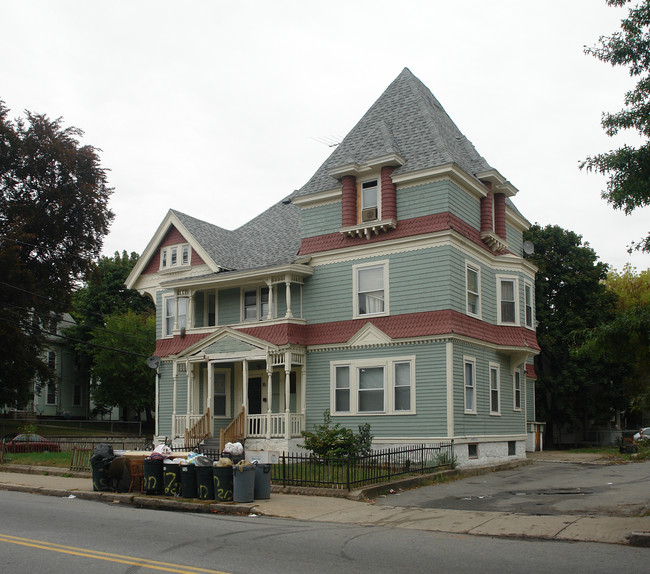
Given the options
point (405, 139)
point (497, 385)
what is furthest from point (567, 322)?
point (405, 139)

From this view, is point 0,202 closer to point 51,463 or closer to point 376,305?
point 51,463

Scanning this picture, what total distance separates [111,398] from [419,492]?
4153 centimetres

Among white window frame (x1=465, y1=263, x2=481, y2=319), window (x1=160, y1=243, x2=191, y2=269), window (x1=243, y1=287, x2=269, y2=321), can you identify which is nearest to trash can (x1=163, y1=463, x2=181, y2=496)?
window (x1=243, y1=287, x2=269, y2=321)

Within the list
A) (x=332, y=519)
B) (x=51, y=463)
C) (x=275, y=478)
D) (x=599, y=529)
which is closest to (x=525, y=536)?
(x=599, y=529)

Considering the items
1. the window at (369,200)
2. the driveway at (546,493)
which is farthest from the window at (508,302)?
the window at (369,200)

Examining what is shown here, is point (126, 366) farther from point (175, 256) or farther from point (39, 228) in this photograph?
point (175, 256)

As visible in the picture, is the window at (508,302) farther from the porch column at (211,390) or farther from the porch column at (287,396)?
the porch column at (211,390)

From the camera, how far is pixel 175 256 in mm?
30750

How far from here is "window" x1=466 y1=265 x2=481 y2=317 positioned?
25.0 m

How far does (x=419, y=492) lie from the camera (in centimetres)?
1797

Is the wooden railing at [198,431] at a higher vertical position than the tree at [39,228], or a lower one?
lower

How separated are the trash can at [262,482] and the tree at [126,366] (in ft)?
126

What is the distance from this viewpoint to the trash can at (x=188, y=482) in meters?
16.4

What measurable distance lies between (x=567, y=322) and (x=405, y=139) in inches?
675
